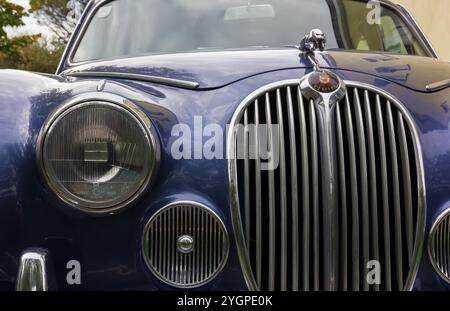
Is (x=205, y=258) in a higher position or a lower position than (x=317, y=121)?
lower

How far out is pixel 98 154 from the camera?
2076mm

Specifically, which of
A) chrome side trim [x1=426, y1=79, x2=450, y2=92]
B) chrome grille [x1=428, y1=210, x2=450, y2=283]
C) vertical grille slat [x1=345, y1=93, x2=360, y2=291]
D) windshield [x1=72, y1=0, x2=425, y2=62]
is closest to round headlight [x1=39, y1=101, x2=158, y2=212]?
vertical grille slat [x1=345, y1=93, x2=360, y2=291]

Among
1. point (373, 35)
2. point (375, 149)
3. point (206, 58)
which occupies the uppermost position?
point (373, 35)

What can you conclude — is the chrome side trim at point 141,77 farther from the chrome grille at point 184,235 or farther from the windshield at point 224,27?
the windshield at point 224,27

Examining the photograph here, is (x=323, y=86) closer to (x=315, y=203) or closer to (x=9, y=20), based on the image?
(x=315, y=203)

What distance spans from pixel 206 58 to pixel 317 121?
2.14ft

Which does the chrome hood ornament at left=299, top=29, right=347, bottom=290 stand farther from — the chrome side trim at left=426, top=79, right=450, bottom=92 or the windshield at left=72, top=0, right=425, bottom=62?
the windshield at left=72, top=0, right=425, bottom=62

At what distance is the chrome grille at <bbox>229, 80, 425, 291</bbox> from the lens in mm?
2070

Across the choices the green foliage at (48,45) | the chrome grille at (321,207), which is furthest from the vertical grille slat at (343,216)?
the green foliage at (48,45)

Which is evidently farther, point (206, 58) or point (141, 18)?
point (141, 18)

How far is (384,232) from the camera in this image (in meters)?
2.10
